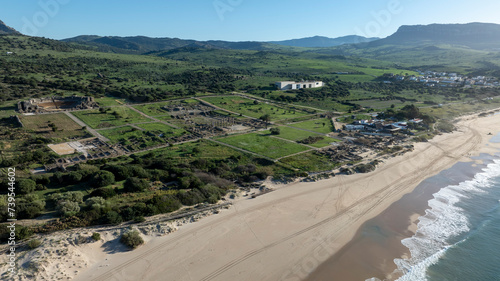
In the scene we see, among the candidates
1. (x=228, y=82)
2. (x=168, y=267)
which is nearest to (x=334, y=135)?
(x=168, y=267)

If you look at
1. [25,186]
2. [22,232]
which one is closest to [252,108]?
[25,186]

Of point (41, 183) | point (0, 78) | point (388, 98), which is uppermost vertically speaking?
point (0, 78)

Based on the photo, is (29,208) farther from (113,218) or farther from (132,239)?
(132,239)

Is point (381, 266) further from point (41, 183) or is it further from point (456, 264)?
point (41, 183)

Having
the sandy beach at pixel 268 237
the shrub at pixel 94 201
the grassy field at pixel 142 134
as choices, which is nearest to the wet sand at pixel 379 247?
the sandy beach at pixel 268 237

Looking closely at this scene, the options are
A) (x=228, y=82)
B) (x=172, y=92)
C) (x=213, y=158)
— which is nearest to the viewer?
(x=213, y=158)

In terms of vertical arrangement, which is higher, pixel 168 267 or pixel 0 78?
pixel 0 78

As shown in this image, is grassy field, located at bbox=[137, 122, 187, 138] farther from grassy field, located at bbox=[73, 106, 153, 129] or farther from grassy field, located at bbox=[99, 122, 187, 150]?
grassy field, located at bbox=[73, 106, 153, 129]

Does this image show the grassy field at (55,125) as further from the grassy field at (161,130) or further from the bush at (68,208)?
the bush at (68,208)
